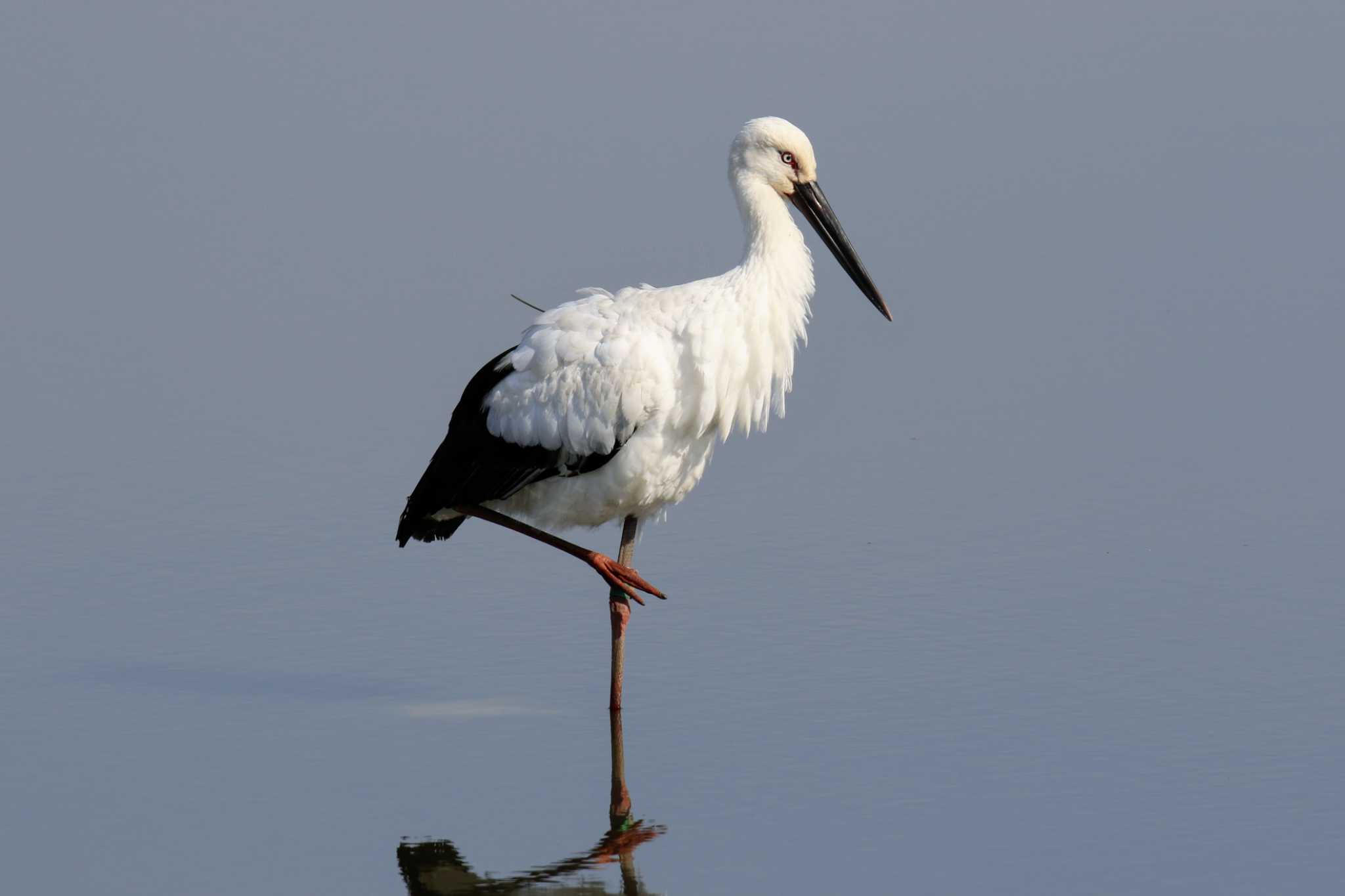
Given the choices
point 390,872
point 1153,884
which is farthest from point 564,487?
point 1153,884

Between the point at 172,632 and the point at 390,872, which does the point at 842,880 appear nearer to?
the point at 390,872

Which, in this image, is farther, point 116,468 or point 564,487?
point 116,468

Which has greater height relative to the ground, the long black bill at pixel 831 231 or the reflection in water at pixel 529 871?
the long black bill at pixel 831 231

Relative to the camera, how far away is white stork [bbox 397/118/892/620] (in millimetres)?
7695

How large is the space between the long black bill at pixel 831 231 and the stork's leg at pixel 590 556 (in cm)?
139

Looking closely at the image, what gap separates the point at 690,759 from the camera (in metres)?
7.22

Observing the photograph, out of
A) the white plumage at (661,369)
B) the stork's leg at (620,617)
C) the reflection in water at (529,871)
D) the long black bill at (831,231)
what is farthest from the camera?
the long black bill at (831,231)

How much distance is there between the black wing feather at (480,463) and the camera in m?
7.93

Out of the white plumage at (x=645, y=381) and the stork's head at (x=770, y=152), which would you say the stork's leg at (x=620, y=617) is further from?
the stork's head at (x=770, y=152)

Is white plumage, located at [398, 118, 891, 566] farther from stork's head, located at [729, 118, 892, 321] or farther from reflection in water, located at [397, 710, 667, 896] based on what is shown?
reflection in water, located at [397, 710, 667, 896]

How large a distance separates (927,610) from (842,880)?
7.84 ft

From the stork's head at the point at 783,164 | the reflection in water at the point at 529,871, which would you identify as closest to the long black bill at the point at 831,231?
the stork's head at the point at 783,164

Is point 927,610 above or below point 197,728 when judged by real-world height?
above

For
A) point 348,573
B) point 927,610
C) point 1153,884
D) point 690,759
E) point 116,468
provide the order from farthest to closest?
point 116,468
point 348,573
point 927,610
point 690,759
point 1153,884
